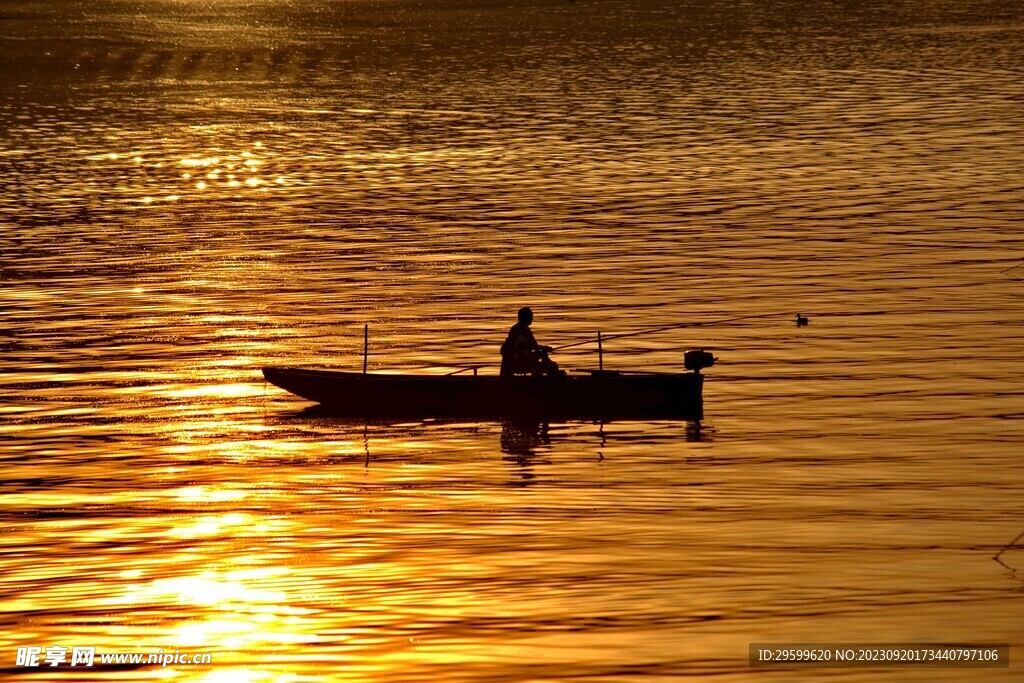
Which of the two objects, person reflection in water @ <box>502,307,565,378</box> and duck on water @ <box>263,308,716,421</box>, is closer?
duck on water @ <box>263,308,716,421</box>

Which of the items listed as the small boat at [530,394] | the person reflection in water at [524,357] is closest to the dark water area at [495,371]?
the small boat at [530,394]

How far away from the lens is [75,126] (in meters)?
81.0

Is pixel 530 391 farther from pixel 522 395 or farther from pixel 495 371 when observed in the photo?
pixel 495 371

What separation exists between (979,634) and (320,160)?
175 ft

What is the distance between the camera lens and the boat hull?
28500mm

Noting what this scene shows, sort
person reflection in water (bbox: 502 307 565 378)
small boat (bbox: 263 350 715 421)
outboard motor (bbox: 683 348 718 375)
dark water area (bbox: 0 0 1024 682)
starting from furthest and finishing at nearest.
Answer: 1. person reflection in water (bbox: 502 307 565 378)
2. small boat (bbox: 263 350 715 421)
3. outboard motor (bbox: 683 348 718 375)
4. dark water area (bbox: 0 0 1024 682)

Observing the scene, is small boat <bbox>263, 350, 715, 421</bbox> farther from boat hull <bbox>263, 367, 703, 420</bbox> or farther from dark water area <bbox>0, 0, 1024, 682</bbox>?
dark water area <bbox>0, 0, 1024, 682</bbox>

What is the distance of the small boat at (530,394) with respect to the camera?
28438mm

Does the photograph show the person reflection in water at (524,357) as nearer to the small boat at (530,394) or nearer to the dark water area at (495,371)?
the small boat at (530,394)

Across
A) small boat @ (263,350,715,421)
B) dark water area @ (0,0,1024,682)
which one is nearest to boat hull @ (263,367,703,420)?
small boat @ (263,350,715,421)

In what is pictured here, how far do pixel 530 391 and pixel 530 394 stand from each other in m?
0.06

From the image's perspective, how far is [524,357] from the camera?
28953 millimetres

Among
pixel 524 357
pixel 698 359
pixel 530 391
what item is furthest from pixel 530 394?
pixel 698 359

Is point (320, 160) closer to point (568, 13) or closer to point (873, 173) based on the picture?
point (873, 173)
